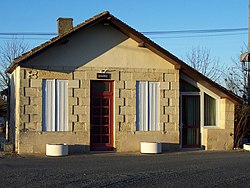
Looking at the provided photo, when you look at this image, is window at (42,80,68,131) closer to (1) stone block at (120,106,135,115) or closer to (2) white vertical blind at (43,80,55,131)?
(2) white vertical blind at (43,80,55,131)

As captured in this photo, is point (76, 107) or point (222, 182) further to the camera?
point (76, 107)

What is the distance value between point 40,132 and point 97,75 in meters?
3.04

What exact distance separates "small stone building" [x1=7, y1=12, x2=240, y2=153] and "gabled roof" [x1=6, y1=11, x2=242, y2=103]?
4 centimetres

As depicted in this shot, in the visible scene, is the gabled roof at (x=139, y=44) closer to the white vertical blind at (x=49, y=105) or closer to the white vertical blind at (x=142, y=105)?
the white vertical blind at (x=49, y=105)

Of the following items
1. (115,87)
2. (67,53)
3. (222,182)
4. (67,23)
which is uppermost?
(67,23)

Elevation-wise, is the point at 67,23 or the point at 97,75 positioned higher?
the point at 67,23

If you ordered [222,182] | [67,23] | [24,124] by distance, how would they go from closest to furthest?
[222,182], [24,124], [67,23]

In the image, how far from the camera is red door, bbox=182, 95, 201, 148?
2094 cm

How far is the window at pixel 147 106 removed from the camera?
19781 millimetres

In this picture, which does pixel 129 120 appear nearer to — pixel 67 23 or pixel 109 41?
pixel 109 41

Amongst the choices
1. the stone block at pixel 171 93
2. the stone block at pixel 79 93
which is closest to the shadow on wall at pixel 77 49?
the stone block at pixel 79 93

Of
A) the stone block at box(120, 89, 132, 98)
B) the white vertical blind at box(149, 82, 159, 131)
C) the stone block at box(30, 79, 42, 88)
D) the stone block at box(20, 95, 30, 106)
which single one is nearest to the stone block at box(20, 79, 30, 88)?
the stone block at box(30, 79, 42, 88)

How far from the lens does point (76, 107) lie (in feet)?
62.2

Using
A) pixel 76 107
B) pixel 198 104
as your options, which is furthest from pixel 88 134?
pixel 198 104
